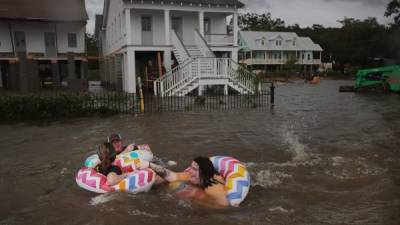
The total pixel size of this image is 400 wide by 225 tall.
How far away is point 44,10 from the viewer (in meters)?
32.9

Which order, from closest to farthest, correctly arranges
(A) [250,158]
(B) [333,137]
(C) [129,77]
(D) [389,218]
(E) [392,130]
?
(D) [389,218] < (A) [250,158] < (B) [333,137] < (E) [392,130] < (C) [129,77]

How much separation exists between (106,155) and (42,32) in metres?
29.4

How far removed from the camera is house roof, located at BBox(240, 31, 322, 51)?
70.2m

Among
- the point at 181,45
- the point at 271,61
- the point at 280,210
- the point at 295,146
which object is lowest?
the point at 280,210

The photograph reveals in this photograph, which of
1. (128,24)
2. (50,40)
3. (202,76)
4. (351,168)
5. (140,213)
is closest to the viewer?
(140,213)

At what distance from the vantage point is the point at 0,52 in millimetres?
32000

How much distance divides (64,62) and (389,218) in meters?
32.9

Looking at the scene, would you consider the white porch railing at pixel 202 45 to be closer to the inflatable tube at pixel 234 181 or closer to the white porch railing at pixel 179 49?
the white porch railing at pixel 179 49

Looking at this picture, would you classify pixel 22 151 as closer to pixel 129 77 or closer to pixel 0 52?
pixel 129 77

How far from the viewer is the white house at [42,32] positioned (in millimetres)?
31688

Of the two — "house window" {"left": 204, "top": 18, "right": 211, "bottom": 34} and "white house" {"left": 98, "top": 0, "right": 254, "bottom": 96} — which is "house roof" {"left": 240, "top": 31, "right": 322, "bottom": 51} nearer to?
"house window" {"left": 204, "top": 18, "right": 211, "bottom": 34}

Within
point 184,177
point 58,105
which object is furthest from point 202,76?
point 184,177

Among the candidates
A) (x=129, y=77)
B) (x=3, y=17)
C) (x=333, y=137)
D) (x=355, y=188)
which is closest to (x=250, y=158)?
(x=355, y=188)

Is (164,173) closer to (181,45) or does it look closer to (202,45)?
(181,45)
